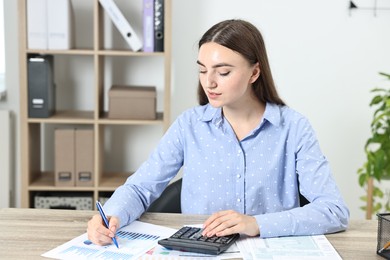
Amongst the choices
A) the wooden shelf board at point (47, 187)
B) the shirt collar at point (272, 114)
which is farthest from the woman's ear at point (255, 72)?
the wooden shelf board at point (47, 187)

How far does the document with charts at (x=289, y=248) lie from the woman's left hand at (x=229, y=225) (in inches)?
1.1

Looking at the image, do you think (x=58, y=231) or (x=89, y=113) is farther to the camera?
(x=89, y=113)

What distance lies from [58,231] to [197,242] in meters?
0.40

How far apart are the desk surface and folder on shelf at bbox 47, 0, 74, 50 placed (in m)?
1.60

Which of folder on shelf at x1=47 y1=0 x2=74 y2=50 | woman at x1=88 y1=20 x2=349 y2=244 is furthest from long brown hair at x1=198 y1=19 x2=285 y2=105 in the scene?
folder on shelf at x1=47 y1=0 x2=74 y2=50

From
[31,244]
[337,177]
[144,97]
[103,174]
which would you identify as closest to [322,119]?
[337,177]

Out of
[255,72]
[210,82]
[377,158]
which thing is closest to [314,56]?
[377,158]

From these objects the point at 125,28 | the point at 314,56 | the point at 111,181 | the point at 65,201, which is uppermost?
the point at 125,28

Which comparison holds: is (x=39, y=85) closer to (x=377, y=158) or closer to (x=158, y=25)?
(x=158, y=25)

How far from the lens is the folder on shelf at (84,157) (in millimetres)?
3400

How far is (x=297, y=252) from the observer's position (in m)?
1.54

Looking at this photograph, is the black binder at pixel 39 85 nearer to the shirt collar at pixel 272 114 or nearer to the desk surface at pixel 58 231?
the desk surface at pixel 58 231

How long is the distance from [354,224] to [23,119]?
2.07 meters

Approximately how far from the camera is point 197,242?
60.0 inches
